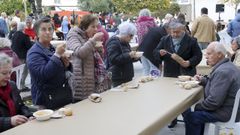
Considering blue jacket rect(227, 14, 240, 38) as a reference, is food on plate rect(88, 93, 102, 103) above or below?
below

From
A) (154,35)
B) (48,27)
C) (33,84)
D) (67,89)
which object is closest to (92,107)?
(67,89)

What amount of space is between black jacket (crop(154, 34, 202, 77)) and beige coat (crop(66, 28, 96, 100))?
4.40 ft

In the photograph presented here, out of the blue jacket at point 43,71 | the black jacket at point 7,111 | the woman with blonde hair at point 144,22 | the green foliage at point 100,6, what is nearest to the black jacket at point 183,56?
the blue jacket at point 43,71

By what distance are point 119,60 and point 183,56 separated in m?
0.84

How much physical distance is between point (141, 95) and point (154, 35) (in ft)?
7.96

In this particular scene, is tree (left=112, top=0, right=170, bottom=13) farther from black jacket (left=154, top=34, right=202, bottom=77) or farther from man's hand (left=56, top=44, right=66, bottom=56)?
man's hand (left=56, top=44, right=66, bottom=56)

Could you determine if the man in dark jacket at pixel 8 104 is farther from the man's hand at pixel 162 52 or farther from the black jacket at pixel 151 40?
the black jacket at pixel 151 40

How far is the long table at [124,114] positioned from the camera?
2693mm

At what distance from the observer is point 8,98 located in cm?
305

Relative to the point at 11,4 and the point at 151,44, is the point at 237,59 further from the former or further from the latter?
the point at 11,4

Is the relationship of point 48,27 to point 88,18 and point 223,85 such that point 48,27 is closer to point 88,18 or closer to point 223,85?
point 88,18

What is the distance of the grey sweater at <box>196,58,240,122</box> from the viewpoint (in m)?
3.67

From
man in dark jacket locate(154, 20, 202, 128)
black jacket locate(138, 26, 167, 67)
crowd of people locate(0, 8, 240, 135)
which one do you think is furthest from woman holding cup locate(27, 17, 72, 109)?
black jacket locate(138, 26, 167, 67)

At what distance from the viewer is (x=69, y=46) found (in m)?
3.92
